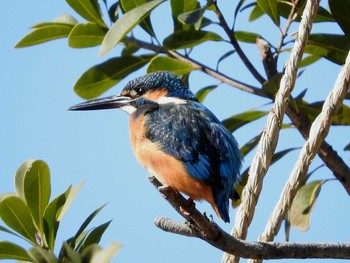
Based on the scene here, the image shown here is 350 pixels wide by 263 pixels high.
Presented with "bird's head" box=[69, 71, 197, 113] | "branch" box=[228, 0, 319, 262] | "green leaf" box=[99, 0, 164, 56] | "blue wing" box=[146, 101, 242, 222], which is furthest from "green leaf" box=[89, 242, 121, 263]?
"bird's head" box=[69, 71, 197, 113]

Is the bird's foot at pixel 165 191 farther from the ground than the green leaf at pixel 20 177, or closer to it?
closer to it

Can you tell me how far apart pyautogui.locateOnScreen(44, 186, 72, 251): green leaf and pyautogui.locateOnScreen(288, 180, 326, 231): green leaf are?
1342 millimetres

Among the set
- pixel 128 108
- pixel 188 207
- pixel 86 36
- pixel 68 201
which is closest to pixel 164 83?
pixel 128 108

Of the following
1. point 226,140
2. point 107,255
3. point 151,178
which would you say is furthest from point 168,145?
point 107,255

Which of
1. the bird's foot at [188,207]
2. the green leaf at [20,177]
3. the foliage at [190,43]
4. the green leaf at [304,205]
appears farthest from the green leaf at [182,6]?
the bird's foot at [188,207]

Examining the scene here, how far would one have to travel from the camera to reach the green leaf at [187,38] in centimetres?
370

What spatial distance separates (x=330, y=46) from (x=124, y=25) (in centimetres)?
101

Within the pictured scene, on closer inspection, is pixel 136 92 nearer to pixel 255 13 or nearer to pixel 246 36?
pixel 246 36

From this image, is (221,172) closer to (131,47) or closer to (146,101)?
(146,101)

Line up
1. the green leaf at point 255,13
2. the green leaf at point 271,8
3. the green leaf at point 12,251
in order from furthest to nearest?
the green leaf at point 255,13, the green leaf at point 271,8, the green leaf at point 12,251

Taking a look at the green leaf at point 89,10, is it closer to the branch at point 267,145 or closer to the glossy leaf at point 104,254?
A: the branch at point 267,145

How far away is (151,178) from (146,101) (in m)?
1.16

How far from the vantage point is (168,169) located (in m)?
3.13

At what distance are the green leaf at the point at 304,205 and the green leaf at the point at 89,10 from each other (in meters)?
1.24
